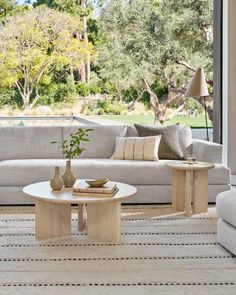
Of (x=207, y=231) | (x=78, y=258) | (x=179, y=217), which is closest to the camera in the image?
(x=78, y=258)

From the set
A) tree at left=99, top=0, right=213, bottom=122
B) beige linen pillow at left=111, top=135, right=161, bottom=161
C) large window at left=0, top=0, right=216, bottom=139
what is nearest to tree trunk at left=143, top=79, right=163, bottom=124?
large window at left=0, top=0, right=216, bottom=139

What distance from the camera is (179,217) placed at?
4.10 metres

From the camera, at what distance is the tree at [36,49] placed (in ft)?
19.9

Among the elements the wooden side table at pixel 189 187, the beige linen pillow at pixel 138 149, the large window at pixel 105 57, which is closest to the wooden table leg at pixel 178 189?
the wooden side table at pixel 189 187

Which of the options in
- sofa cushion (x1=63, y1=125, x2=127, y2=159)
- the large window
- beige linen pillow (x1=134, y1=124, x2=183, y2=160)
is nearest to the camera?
beige linen pillow (x1=134, y1=124, x2=183, y2=160)

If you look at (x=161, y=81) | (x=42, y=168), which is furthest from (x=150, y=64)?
(x=42, y=168)

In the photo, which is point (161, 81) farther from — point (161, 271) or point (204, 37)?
point (161, 271)

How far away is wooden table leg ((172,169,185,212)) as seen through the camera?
4262 mm

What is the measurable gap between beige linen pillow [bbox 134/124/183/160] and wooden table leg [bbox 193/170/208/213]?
76cm

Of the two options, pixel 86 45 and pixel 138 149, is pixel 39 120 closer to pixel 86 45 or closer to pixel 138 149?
pixel 86 45

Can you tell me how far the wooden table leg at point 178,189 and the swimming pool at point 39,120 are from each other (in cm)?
221

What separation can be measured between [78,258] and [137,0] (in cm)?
405

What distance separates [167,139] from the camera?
5000 mm

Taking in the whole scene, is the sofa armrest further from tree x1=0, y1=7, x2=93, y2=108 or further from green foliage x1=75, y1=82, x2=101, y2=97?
tree x1=0, y1=7, x2=93, y2=108
